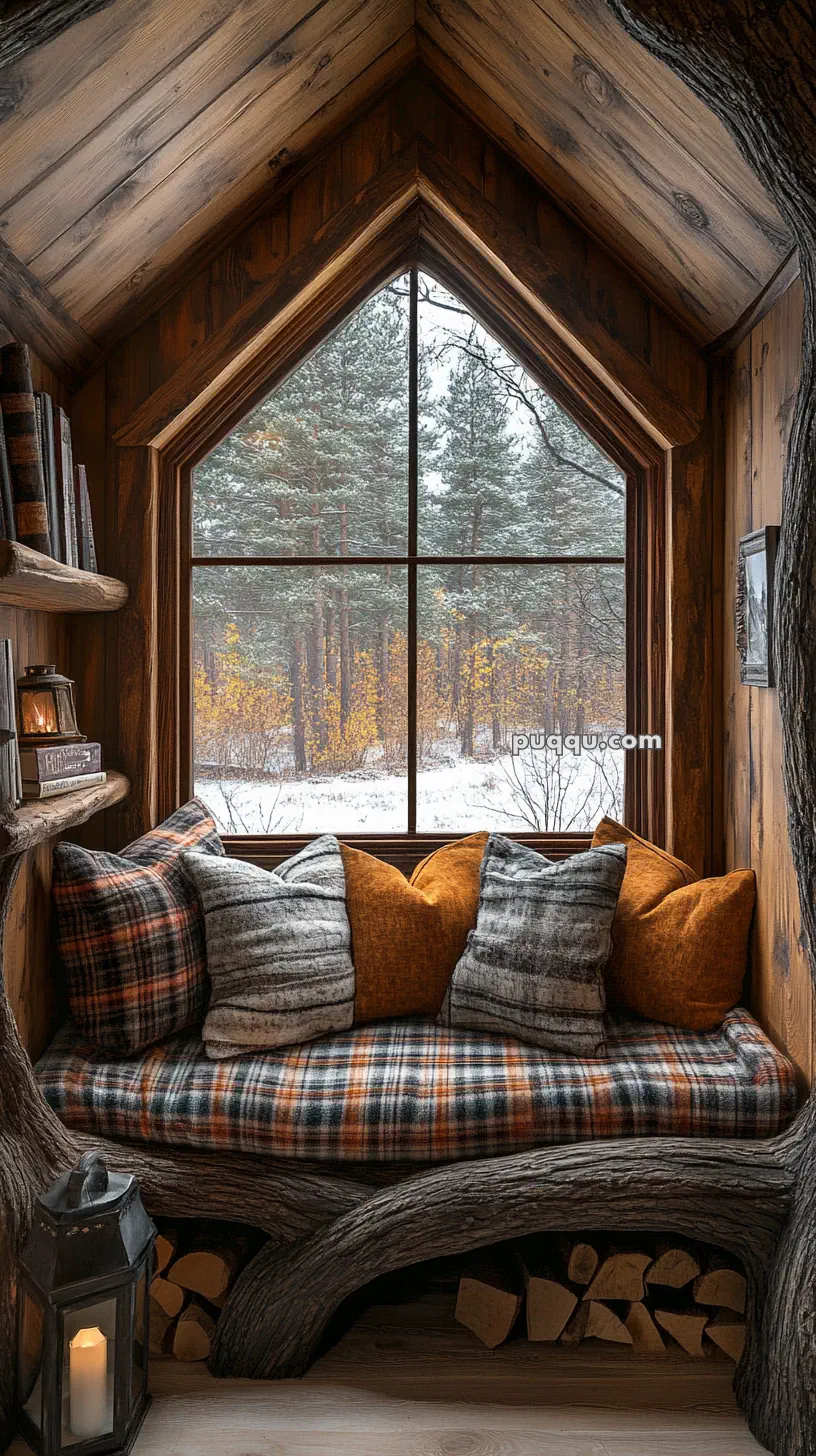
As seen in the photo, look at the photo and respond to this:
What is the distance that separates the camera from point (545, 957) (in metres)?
2.37

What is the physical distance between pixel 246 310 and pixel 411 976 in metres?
1.79

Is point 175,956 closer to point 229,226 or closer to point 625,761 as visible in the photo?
point 625,761

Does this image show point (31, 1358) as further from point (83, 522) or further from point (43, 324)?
point (43, 324)

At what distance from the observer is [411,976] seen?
248 centimetres

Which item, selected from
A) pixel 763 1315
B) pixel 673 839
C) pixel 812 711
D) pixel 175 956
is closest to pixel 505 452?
pixel 673 839

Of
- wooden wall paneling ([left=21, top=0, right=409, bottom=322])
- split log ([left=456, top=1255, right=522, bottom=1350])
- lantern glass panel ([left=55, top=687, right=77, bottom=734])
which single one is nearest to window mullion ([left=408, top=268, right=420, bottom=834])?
wooden wall paneling ([left=21, top=0, right=409, bottom=322])

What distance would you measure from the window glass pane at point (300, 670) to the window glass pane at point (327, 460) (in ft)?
0.28

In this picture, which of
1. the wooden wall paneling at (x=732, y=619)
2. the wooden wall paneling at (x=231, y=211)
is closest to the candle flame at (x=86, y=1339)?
the wooden wall paneling at (x=732, y=619)

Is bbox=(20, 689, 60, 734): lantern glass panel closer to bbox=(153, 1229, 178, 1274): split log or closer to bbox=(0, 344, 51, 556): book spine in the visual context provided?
bbox=(0, 344, 51, 556): book spine

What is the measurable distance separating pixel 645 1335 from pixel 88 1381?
1112 millimetres

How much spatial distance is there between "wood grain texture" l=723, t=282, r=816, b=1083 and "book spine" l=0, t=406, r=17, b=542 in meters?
1.61

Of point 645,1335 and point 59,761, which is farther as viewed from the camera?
point 59,761

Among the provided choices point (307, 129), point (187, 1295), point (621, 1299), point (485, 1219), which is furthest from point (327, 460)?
point (621, 1299)

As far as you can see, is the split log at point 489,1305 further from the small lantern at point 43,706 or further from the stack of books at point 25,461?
the stack of books at point 25,461
